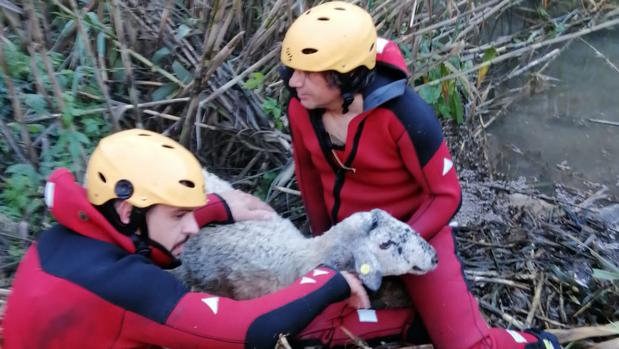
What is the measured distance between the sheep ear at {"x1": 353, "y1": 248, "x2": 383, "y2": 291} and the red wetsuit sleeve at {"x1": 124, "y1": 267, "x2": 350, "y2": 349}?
324 millimetres

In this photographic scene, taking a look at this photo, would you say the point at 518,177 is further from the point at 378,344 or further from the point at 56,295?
the point at 56,295

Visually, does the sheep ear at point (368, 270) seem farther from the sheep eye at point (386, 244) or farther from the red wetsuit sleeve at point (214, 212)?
the red wetsuit sleeve at point (214, 212)

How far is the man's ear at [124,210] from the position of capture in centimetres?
253

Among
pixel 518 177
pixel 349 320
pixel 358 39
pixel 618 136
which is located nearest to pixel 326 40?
pixel 358 39

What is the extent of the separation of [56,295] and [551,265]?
258cm

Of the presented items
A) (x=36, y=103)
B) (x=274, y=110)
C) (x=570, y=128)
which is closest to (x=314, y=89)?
(x=274, y=110)

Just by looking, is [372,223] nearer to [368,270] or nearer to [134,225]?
[368,270]

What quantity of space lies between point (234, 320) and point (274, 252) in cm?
88

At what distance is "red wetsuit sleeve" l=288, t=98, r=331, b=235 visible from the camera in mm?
3367

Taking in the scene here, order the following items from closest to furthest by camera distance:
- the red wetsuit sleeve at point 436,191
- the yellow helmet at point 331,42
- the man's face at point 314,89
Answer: the yellow helmet at point 331,42, the man's face at point 314,89, the red wetsuit sleeve at point 436,191

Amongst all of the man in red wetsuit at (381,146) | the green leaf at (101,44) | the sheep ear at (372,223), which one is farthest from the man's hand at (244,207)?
the green leaf at (101,44)

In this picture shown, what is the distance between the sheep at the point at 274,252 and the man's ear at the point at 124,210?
83 cm

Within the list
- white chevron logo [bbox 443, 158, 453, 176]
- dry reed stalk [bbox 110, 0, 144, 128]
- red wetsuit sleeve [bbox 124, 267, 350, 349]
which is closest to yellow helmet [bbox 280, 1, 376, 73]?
white chevron logo [bbox 443, 158, 453, 176]

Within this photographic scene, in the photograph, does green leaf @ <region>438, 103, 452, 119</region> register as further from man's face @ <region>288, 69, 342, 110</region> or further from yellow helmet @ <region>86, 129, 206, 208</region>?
yellow helmet @ <region>86, 129, 206, 208</region>
